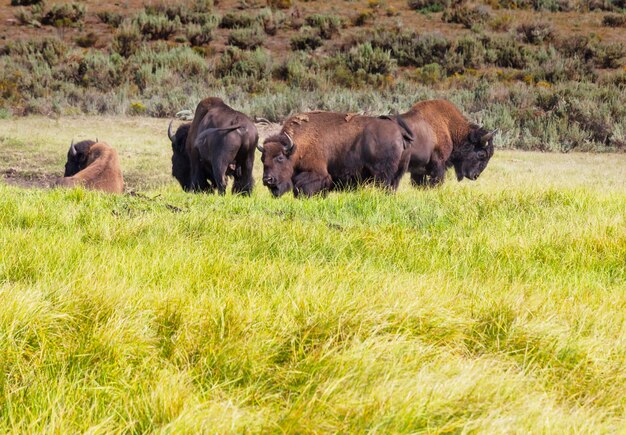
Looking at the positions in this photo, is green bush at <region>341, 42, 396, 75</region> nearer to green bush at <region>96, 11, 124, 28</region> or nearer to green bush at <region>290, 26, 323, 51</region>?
green bush at <region>290, 26, 323, 51</region>

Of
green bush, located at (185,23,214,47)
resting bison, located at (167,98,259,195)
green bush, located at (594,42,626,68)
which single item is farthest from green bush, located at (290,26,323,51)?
resting bison, located at (167,98,259,195)

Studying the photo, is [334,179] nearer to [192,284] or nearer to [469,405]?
[192,284]

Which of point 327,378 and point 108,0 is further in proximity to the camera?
point 108,0

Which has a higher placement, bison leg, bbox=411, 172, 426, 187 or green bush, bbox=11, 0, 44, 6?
green bush, bbox=11, 0, 44, 6

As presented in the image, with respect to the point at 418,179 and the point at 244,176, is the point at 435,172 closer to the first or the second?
the point at 418,179

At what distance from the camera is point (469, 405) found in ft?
7.64

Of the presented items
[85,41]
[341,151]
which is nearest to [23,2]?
[85,41]

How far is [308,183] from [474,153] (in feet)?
10.6

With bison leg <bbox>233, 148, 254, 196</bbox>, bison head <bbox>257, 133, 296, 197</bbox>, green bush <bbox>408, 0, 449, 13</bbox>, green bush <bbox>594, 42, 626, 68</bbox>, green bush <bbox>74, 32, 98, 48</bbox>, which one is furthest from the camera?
green bush <bbox>408, 0, 449, 13</bbox>

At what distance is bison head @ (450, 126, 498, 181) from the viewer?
1108 centimetres

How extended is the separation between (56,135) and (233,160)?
8006mm

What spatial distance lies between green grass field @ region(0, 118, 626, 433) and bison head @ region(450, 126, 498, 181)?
5.40m

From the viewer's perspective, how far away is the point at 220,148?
30.4 ft

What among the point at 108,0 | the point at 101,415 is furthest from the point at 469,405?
the point at 108,0
